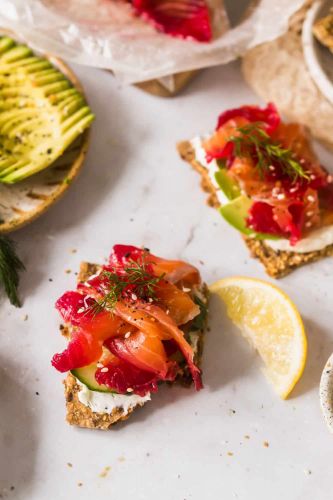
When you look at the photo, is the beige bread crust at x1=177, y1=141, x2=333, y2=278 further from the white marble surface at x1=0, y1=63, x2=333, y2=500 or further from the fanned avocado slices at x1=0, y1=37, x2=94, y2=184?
the fanned avocado slices at x1=0, y1=37, x2=94, y2=184

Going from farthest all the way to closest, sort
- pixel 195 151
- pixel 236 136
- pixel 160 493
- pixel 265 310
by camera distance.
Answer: pixel 195 151 < pixel 236 136 < pixel 265 310 < pixel 160 493

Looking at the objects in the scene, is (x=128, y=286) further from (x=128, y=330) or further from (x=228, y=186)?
(x=228, y=186)

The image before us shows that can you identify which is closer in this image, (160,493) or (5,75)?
(160,493)

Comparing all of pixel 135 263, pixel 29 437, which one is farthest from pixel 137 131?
pixel 29 437

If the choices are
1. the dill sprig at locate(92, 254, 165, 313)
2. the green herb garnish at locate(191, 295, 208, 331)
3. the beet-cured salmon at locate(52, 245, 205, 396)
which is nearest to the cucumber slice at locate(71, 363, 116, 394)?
the beet-cured salmon at locate(52, 245, 205, 396)

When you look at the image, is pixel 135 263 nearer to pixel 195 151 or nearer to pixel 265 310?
pixel 265 310

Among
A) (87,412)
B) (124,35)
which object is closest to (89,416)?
(87,412)
